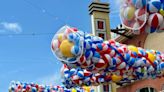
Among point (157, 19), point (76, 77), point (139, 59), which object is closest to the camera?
point (157, 19)

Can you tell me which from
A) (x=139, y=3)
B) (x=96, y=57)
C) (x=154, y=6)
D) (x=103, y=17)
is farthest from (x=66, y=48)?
(x=103, y=17)

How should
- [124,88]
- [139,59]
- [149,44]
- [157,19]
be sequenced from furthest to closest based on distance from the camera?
1. [124,88]
2. [149,44]
3. [139,59]
4. [157,19]

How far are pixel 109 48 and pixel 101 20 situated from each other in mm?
11059

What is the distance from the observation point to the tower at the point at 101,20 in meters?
21.8

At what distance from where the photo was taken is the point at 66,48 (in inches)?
428

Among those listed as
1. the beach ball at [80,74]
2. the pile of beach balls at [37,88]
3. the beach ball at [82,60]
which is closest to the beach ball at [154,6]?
the beach ball at [82,60]

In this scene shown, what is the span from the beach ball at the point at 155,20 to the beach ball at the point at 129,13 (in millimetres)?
343

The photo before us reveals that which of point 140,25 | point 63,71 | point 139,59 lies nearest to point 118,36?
point 63,71

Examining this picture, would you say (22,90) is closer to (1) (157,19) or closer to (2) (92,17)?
(2) (92,17)

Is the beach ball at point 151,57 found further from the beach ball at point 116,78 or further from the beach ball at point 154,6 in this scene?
the beach ball at point 154,6

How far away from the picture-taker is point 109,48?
1139 centimetres

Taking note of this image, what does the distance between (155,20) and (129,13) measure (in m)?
0.51

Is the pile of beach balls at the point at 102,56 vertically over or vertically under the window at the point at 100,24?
under

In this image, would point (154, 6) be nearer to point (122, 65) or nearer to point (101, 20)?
point (122, 65)
